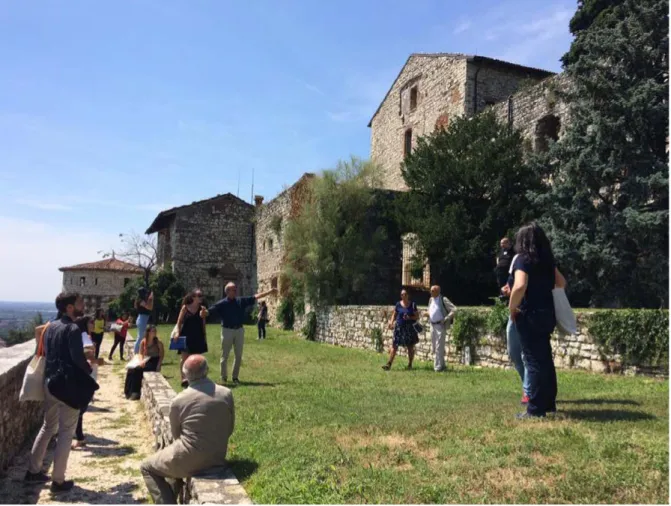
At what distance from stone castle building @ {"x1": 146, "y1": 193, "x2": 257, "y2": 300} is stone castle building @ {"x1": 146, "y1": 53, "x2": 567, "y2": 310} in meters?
0.06

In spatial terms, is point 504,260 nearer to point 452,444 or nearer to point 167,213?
point 452,444

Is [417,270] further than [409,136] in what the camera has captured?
No

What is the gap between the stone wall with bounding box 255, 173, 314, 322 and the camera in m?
26.3

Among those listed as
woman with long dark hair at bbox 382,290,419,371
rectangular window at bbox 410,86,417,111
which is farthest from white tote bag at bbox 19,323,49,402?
rectangular window at bbox 410,86,417,111

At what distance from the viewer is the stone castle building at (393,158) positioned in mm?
20453

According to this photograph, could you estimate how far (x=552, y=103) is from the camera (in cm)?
1953

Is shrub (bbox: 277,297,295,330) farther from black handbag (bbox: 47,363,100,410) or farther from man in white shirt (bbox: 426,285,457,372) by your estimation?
black handbag (bbox: 47,363,100,410)

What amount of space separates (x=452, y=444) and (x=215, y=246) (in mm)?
31881

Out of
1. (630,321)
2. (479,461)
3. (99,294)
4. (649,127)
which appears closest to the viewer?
(479,461)

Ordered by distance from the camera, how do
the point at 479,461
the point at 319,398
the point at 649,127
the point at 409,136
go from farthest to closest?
the point at 409,136 < the point at 649,127 < the point at 319,398 < the point at 479,461

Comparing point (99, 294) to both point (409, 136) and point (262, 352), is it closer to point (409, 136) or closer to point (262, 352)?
point (409, 136)

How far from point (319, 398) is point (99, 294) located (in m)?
44.2

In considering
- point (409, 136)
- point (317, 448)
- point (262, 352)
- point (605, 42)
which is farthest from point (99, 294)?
point (317, 448)

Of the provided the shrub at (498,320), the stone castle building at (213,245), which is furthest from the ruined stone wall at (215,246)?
the shrub at (498,320)
